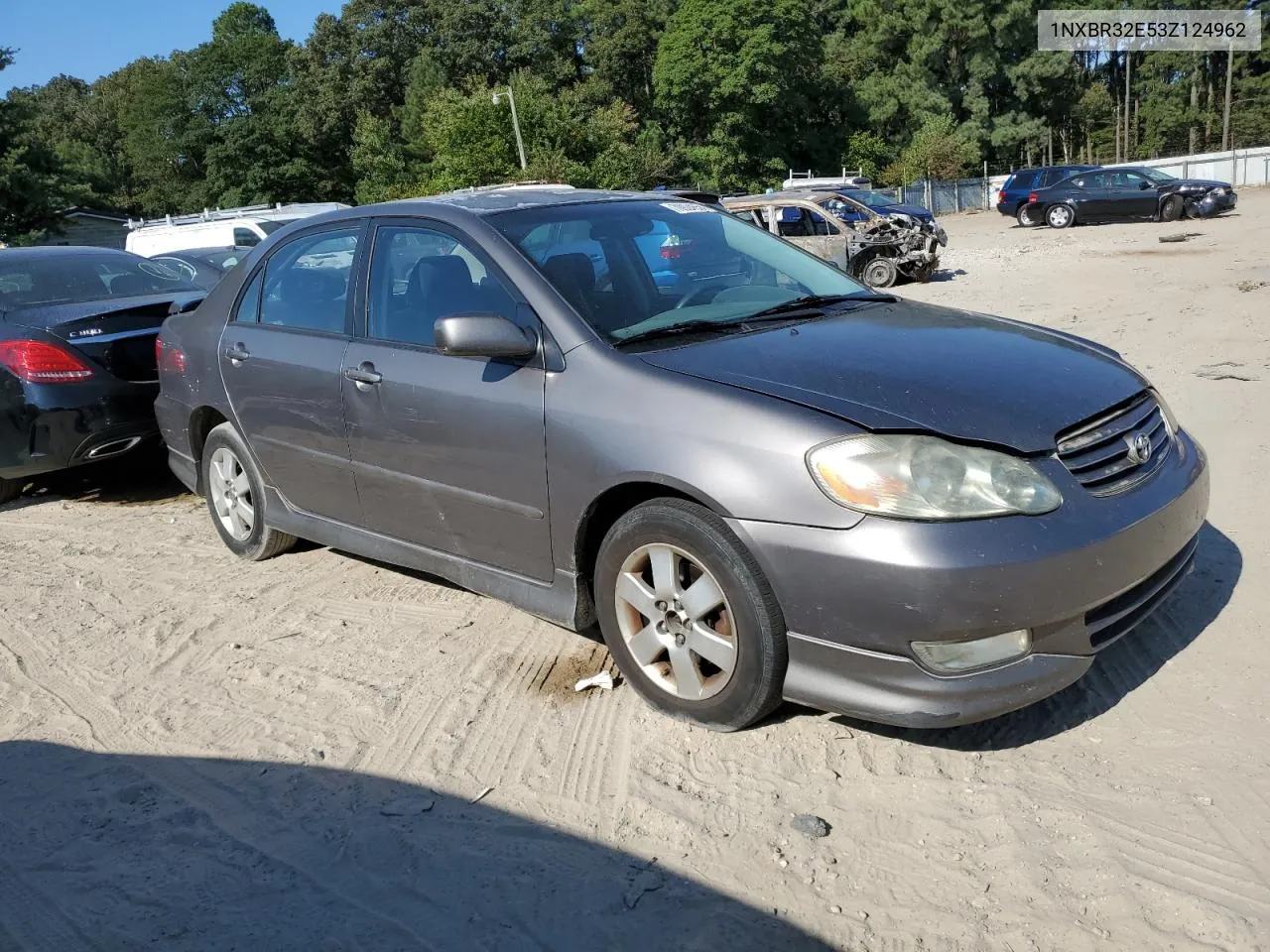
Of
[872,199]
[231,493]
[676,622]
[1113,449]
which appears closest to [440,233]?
[676,622]

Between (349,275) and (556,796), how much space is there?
2.46m

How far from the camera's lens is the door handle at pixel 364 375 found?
4.11m

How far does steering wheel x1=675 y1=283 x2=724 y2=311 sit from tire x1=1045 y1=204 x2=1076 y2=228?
27446 mm

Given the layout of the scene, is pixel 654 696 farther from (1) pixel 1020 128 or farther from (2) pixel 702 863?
(1) pixel 1020 128

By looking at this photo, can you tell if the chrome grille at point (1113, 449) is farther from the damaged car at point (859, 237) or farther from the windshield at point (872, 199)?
the windshield at point (872, 199)

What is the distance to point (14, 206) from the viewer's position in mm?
35844

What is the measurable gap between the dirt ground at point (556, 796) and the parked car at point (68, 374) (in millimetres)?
1793

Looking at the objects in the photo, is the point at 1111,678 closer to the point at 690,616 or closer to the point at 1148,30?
the point at 690,616

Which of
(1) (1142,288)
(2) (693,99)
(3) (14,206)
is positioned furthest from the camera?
(2) (693,99)

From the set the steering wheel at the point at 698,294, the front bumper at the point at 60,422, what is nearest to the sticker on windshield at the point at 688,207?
the steering wheel at the point at 698,294

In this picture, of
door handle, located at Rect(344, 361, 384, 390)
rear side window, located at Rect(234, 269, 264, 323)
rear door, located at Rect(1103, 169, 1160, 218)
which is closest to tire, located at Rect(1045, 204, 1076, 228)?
rear door, located at Rect(1103, 169, 1160, 218)

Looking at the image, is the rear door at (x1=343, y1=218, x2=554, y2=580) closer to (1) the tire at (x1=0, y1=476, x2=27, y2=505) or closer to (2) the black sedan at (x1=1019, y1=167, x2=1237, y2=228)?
(1) the tire at (x1=0, y1=476, x2=27, y2=505)

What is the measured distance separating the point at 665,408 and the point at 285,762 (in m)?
1.69

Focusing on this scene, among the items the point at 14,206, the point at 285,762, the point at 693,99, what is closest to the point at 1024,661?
the point at 285,762
